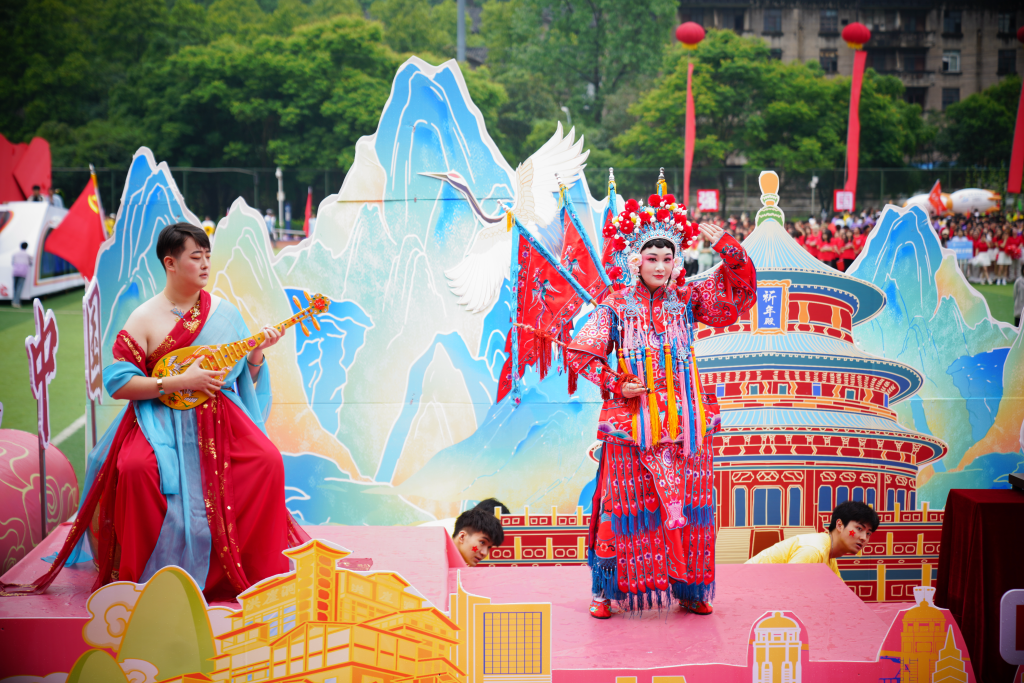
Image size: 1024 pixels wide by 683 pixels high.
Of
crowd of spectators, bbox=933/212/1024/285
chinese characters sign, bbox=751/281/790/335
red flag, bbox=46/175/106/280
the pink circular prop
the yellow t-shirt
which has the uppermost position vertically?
crowd of spectators, bbox=933/212/1024/285

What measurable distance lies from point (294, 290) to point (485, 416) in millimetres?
1361

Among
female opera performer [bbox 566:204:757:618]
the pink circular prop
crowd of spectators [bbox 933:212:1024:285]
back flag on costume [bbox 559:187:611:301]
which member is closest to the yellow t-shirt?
female opera performer [bbox 566:204:757:618]

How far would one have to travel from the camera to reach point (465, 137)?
5113mm

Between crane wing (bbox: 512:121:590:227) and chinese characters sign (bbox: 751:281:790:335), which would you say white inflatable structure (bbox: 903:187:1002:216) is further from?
crane wing (bbox: 512:121:590:227)

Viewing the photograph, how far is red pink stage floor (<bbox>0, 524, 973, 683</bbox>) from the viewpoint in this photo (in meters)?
2.64

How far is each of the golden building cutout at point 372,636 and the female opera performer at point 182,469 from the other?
451 millimetres

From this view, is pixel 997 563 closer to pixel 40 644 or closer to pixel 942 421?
pixel 942 421

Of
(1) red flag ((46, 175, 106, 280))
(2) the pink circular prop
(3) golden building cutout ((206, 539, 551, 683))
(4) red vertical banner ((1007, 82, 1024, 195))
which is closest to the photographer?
(3) golden building cutout ((206, 539, 551, 683))

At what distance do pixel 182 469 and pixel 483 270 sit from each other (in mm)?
2490

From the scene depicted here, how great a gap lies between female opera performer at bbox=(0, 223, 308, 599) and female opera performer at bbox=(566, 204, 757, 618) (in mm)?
1162

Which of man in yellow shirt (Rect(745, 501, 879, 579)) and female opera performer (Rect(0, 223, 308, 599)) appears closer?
female opera performer (Rect(0, 223, 308, 599))

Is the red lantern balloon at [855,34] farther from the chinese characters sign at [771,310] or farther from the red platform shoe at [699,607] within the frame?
the red platform shoe at [699,607]

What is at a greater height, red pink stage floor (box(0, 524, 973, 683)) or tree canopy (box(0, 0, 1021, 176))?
tree canopy (box(0, 0, 1021, 176))

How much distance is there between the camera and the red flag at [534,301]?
13.6 ft
